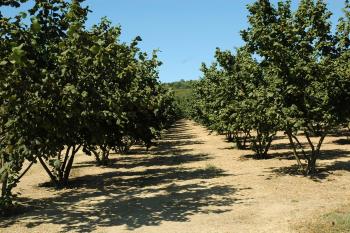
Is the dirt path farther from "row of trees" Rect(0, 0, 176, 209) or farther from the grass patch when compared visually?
"row of trees" Rect(0, 0, 176, 209)

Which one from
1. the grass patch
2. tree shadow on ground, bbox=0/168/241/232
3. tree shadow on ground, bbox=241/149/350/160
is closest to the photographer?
the grass patch

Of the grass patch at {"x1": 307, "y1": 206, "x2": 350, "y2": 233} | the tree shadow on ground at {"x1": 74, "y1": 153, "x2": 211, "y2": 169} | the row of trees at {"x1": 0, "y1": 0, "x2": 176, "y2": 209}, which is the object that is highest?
the row of trees at {"x1": 0, "y1": 0, "x2": 176, "y2": 209}

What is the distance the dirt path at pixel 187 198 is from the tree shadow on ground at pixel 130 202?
3cm

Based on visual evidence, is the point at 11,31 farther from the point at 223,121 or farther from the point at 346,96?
the point at 223,121

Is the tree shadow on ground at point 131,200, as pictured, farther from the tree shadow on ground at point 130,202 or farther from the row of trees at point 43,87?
the row of trees at point 43,87

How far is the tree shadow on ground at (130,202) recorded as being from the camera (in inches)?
497

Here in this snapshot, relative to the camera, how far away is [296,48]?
18.1 meters

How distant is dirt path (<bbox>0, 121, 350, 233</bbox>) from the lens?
39.2ft

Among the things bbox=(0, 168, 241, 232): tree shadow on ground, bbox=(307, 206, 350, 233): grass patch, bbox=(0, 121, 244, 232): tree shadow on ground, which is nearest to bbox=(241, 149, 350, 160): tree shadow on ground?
bbox=(0, 121, 244, 232): tree shadow on ground

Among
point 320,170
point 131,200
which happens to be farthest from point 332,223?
point 320,170

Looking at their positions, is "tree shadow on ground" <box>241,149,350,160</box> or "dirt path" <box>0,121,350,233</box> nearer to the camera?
"dirt path" <box>0,121,350,233</box>

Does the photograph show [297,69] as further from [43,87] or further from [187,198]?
[43,87]

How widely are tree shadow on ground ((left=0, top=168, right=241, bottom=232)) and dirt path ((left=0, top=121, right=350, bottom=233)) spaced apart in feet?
0.10

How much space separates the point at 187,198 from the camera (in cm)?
1536
